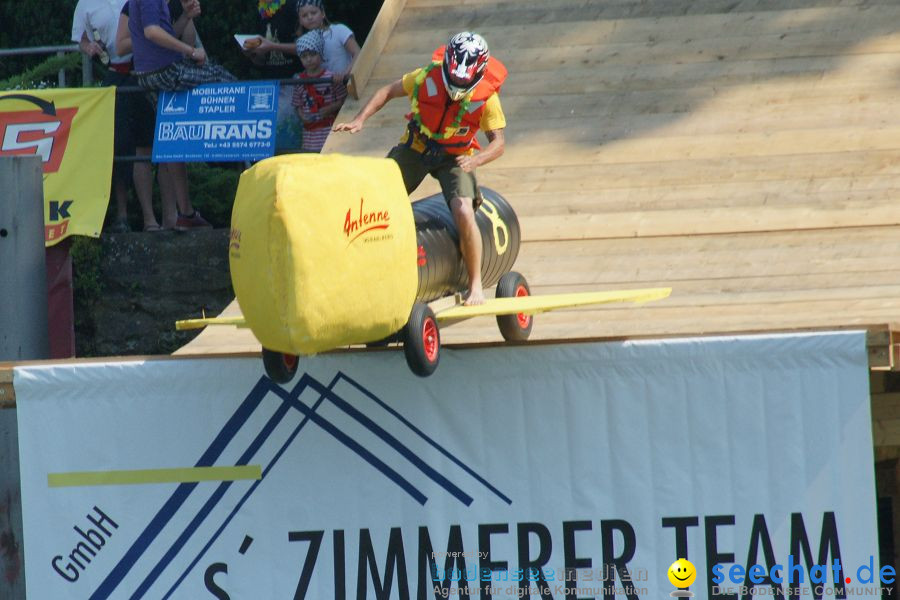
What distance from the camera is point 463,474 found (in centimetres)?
581

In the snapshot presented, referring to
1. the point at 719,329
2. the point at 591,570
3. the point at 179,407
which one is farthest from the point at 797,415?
the point at 179,407

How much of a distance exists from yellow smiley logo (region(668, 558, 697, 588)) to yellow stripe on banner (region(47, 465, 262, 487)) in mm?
1736

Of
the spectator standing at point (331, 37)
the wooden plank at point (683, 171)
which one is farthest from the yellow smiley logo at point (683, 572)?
the spectator standing at point (331, 37)

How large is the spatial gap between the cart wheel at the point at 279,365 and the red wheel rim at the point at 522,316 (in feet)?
3.71

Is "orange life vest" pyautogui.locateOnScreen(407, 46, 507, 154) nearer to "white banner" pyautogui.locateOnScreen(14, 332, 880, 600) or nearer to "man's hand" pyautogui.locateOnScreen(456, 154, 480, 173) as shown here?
"man's hand" pyautogui.locateOnScreen(456, 154, 480, 173)

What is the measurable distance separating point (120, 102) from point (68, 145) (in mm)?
630

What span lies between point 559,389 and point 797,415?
95 cm

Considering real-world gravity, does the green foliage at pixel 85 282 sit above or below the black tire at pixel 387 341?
above

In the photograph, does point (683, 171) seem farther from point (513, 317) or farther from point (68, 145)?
point (68, 145)

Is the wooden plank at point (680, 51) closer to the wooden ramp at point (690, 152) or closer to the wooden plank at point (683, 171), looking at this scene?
the wooden ramp at point (690, 152)

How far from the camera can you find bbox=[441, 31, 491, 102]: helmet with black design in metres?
5.93

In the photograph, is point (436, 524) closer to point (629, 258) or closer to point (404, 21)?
point (629, 258)

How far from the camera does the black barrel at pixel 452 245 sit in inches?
232

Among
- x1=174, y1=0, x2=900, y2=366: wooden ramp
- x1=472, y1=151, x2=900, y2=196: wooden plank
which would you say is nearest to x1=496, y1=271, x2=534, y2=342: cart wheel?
x1=174, y1=0, x2=900, y2=366: wooden ramp
